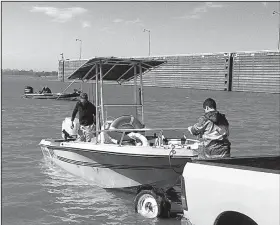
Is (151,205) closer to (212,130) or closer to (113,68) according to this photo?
(212,130)

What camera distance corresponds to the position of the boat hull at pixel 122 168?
851 cm

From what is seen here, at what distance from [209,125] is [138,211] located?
2307mm

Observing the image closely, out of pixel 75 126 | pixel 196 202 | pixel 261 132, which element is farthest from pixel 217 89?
pixel 196 202

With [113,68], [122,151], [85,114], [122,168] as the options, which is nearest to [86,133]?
[85,114]

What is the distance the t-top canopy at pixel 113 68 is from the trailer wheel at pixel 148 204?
3.17m

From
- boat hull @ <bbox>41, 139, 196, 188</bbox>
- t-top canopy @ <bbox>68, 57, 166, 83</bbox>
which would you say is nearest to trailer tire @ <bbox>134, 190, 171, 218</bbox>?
boat hull @ <bbox>41, 139, 196, 188</bbox>

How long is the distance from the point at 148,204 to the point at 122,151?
3.95ft

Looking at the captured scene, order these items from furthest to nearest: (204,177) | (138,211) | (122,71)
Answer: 1. (122,71)
2. (138,211)
3. (204,177)

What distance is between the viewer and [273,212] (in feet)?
12.4

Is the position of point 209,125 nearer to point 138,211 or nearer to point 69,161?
point 138,211

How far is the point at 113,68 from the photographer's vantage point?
1057 cm

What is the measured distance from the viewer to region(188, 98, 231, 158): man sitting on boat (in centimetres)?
700

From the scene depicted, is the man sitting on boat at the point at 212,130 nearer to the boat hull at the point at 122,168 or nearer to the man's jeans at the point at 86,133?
the boat hull at the point at 122,168

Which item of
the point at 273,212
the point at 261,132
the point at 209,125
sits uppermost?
the point at 209,125
